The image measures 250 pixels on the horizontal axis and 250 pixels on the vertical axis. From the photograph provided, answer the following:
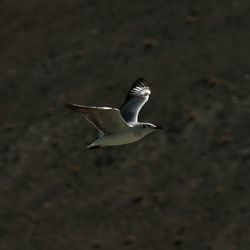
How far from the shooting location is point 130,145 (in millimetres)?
32594

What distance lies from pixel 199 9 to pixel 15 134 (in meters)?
10.0

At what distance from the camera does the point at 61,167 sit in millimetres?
33156

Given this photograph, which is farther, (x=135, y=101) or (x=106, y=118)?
(x=135, y=101)

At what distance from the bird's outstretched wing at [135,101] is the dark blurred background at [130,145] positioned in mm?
9065

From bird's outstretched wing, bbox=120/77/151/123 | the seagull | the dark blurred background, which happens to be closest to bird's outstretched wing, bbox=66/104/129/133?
the seagull

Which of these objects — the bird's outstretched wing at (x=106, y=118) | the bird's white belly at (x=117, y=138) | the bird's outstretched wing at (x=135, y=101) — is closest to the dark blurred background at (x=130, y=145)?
the bird's outstretched wing at (x=135, y=101)

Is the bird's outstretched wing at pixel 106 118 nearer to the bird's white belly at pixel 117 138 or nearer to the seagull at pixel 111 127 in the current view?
the seagull at pixel 111 127

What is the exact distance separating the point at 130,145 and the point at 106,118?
1617 cm

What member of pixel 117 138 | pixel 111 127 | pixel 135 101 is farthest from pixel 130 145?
pixel 111 127

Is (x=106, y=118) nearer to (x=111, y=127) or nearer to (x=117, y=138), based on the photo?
(x=111, y=127)

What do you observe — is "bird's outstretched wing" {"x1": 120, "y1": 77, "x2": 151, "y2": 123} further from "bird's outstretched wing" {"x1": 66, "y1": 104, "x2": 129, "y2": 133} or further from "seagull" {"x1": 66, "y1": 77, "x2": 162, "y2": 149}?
"bird's outstretched wing" {"x1": 66, "y1": 104, "x2": 129, "y2": 133}

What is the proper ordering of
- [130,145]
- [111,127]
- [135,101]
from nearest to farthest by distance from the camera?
[111,127], [135,101], [130,145]

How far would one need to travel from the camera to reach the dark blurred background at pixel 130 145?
29719 millimetres

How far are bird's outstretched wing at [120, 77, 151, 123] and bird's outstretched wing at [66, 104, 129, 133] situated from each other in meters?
1.72
